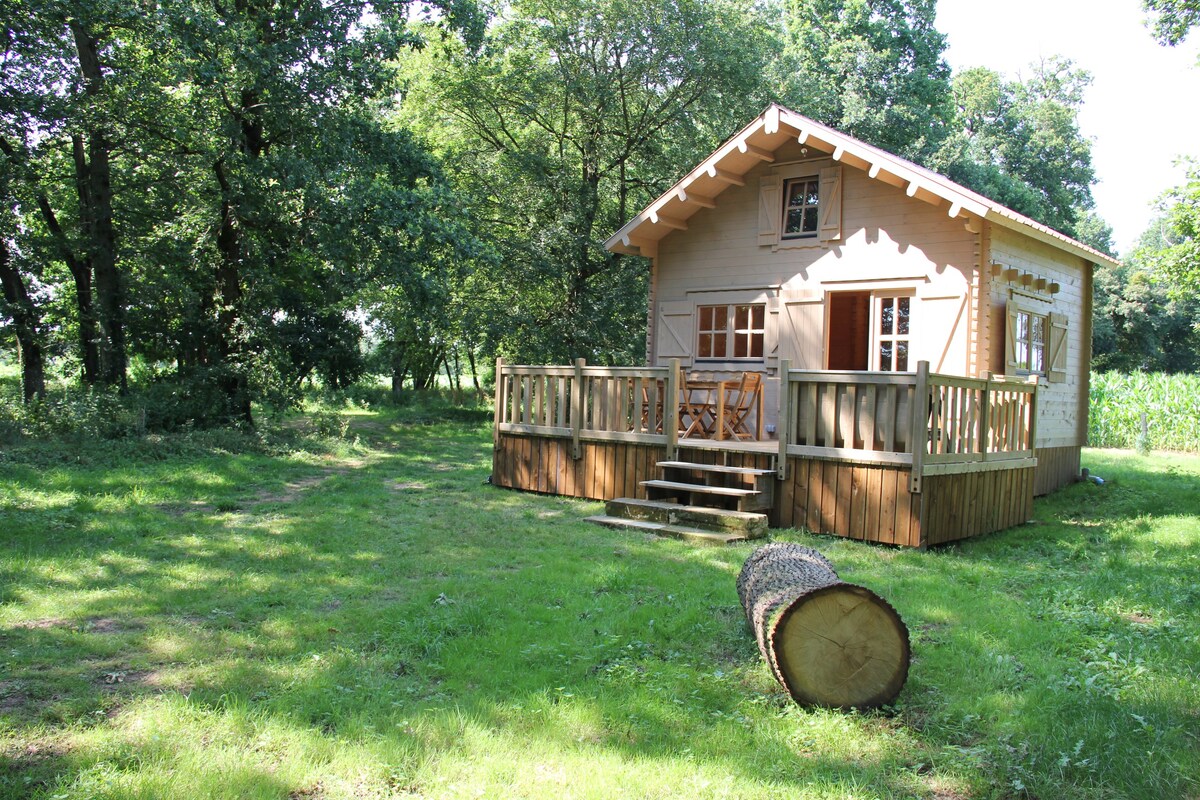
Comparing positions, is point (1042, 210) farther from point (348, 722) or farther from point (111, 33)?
point (348, 722)

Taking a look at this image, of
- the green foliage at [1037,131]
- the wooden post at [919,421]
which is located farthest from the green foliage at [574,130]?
the green foliage at [1037,131]

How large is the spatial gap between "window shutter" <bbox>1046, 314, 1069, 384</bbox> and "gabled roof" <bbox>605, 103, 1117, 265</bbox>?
112cm

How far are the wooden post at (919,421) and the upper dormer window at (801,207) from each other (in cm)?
465

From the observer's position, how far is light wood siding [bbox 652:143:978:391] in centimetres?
1080

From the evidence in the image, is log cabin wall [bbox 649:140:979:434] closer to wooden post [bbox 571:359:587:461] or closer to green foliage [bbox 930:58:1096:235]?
wooden post [bbox 571:359:587:461]

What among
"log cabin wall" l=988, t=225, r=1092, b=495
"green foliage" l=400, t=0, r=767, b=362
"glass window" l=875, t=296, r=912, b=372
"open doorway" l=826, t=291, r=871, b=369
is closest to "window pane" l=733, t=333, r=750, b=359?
"glass window" l=875, t=296, r=912, b=372

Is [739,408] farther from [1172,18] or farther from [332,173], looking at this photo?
[1172,18]

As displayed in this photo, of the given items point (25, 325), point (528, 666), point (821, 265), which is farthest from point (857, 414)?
point (25, 325)

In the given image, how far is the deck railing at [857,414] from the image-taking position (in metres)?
8.07

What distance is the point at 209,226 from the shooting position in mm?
15836

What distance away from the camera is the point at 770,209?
1243cm

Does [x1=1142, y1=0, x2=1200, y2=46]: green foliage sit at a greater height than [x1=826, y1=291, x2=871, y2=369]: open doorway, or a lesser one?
greater

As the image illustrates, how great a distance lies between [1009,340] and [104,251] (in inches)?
608

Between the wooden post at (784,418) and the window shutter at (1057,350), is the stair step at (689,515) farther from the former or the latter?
the window shutter at (1057,350)
